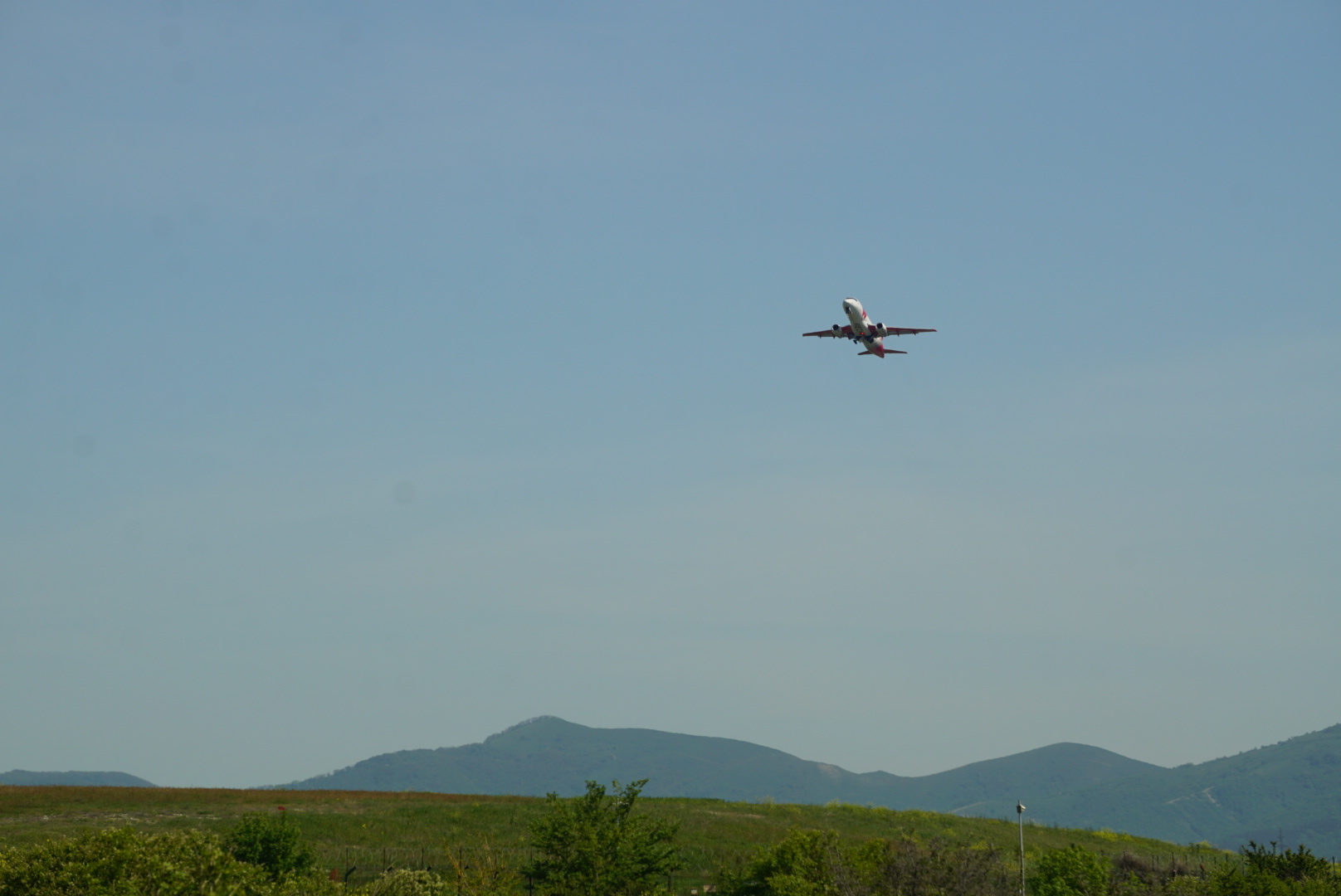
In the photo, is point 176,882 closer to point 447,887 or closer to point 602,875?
point 447,887

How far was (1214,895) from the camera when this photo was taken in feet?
151

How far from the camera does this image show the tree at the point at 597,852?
144ft

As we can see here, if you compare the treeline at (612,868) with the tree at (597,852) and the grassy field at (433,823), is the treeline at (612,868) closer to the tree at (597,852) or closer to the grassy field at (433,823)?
the tree at (597,852)

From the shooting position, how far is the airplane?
72312 mm

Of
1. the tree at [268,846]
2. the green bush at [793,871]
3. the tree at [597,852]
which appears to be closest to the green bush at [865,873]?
the green bush at [793,871]

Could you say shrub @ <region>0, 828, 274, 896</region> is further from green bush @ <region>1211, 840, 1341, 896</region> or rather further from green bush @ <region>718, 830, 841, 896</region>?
green bush @ <region>1211, 840, 1341, 896</region>

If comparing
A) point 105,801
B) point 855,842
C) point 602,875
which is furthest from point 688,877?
point 105,801

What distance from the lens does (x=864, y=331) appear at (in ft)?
242

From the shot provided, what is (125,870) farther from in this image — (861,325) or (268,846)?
(861,325)

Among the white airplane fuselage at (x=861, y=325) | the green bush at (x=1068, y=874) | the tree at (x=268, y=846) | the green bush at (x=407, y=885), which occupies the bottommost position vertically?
the green bush at (x=1068, y=874)

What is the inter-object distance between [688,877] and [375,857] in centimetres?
1644

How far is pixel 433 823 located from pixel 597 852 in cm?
3450

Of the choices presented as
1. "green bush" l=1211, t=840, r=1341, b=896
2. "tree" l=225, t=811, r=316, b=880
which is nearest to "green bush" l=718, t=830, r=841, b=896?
"green bush" l=1211, t=840, r=1341, b=896

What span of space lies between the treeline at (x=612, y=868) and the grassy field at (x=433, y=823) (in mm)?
8715
